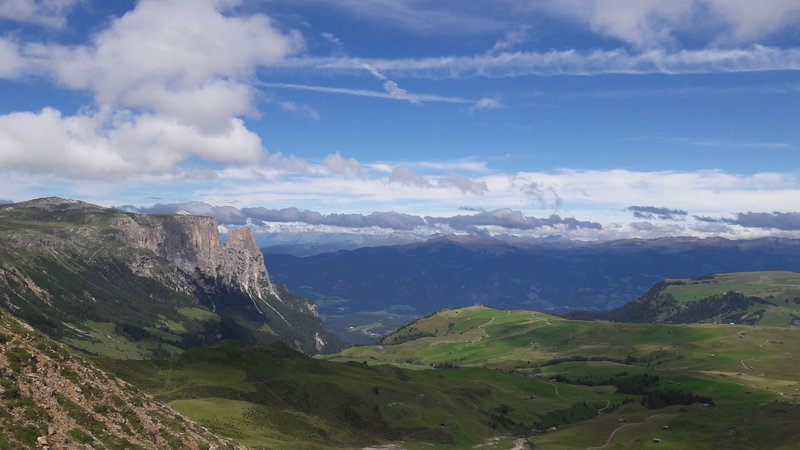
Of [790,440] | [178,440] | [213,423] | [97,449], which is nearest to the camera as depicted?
[97,449]

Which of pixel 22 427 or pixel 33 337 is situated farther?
pixel 33 337

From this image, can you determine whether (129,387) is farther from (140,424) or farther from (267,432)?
(267,432)

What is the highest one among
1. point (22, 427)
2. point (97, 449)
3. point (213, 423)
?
point (22, 427)

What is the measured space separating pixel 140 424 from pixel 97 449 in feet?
53.5

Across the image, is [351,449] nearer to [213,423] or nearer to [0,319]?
[213,423]

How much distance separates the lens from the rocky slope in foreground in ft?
240

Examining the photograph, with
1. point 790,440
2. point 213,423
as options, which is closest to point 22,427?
point 213,423

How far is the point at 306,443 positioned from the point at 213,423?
30.6m

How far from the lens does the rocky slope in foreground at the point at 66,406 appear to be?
73000mm

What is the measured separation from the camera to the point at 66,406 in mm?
81375

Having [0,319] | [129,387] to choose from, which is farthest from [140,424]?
[0,319]

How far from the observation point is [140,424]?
93312mm

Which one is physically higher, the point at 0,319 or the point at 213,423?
the point at 0,319

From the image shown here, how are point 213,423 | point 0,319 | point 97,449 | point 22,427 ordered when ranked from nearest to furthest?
point 22,427 < point 97,449 < point 0,319 < point 213,423
